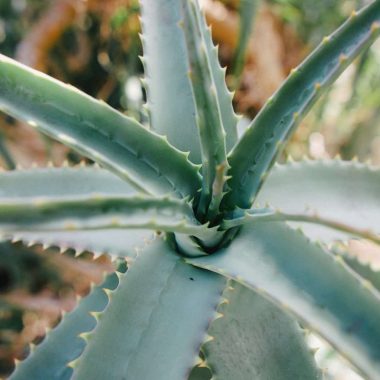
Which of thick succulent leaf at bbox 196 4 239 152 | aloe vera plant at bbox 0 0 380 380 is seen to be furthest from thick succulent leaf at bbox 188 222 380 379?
thick succulent leaf at bbox 196 4 239 152

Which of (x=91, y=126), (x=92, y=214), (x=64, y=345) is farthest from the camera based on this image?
(x=64, y=345)

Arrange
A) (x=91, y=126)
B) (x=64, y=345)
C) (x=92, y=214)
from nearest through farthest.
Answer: (x=92, y=214), (x=91, y=126), (x=64, y=345)

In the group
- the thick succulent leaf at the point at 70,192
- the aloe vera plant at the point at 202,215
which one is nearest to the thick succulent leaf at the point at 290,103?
the aloe vera plant at the point at 202,215

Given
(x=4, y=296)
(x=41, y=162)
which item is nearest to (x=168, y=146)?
(x=4, y=296)

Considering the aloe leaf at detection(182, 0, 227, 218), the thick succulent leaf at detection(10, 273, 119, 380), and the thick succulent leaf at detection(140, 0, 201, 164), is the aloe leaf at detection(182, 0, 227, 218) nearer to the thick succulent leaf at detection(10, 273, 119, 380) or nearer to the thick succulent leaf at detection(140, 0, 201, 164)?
the thick succulent leaf at detection(140, 0, 201, 164)

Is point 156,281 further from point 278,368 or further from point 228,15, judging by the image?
point 228,15

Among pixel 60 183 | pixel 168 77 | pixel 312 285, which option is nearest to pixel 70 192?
pixel 60 183

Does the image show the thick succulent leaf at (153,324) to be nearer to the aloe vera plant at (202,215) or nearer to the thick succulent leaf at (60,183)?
the aloe vera plant at (202,215)

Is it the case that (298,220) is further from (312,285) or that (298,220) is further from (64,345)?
(64,345)
